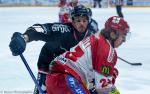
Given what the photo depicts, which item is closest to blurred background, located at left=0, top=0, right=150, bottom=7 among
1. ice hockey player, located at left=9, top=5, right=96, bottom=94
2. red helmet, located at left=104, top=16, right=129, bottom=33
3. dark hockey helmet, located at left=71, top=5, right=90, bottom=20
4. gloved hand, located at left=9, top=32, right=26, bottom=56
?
ice hockey player, located at left=9, top=5, right=96, bottom=94

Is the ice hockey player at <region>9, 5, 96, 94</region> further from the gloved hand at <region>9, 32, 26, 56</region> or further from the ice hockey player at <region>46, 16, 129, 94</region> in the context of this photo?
the ice hockey player at <region>46, 16, 129, 94</region>

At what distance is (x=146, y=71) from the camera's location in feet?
17.3

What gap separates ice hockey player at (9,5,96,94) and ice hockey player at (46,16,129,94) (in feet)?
1.28

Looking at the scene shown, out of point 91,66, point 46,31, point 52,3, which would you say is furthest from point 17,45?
point 52,3

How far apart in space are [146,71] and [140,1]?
1477 cm

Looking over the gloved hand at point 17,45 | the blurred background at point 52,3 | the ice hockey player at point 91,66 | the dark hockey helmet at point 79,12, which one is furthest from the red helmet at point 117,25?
the blurred background at point 52,3

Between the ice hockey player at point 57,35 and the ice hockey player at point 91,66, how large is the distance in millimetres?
390

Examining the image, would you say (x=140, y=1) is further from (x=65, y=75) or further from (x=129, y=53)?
(x=65, y=75)

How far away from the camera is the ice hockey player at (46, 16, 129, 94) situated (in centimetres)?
217

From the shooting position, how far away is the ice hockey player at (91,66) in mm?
2166

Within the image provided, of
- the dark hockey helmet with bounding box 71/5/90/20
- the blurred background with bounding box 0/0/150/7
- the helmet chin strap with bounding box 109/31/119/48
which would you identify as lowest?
the blurred background with bounding box 0/0/150/7

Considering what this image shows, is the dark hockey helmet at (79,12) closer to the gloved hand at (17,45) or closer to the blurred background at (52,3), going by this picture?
the gloved hand at (17,45)

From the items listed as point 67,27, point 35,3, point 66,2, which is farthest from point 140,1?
point 67,27

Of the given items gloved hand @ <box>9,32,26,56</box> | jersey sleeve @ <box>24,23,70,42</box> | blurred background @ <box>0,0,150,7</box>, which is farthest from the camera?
blurred background @ <box>0,0,150,7</box>
